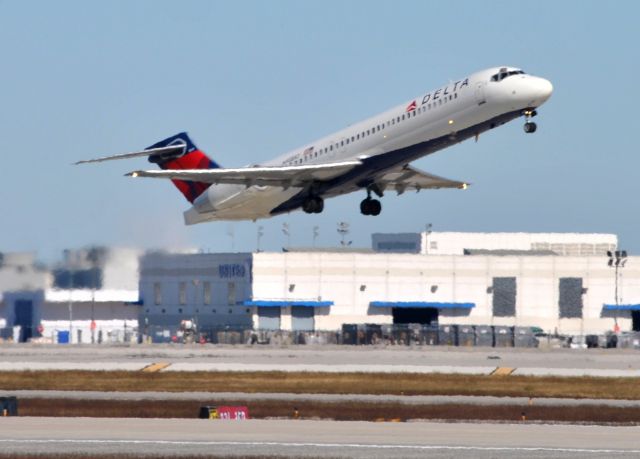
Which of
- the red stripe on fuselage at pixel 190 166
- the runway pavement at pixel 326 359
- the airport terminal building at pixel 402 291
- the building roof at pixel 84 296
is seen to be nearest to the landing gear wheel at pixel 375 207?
the runway pavement at pixel 326 359

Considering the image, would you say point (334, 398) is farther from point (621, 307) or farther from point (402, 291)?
point (621, 307)

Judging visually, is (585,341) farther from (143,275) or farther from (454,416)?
(454,416)

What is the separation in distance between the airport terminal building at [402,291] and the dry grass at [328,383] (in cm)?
4717

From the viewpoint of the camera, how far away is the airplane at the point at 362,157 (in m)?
50.8

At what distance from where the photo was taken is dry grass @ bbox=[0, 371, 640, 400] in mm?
49144

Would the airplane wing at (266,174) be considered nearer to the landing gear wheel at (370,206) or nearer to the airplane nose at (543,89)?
the landing gear wheel at (370,206)

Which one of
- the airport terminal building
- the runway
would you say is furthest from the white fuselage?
the airport terminal building

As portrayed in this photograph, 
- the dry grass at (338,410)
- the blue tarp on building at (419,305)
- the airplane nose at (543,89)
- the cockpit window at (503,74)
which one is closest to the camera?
the dry grass at (338,410)

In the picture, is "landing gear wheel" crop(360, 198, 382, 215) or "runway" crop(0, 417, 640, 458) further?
"landing gear wheel" crop(360, 198, 382, 215)

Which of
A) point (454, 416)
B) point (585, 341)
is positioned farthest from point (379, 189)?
point (585, 341)

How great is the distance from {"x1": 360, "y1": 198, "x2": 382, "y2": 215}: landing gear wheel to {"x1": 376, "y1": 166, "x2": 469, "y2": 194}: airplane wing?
85 centimetres

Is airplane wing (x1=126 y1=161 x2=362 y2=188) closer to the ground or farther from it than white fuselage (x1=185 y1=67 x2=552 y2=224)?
closer to the ground

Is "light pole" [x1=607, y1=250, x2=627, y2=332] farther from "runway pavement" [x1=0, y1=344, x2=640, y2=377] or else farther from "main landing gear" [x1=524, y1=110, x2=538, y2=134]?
"main landing gear" [x1=524, y1=110, x2=538, y2=134]

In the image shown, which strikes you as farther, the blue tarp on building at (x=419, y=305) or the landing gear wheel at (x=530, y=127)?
the blue tarp on building at (x=419, y=305)
